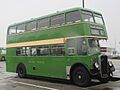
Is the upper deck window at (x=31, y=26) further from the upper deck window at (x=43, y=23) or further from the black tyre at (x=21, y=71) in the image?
the black tyre at (x=21, y=71)

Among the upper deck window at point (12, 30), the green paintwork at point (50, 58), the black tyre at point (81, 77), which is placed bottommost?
the black tyre at point (81, 77)

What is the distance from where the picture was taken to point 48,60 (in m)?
16.1

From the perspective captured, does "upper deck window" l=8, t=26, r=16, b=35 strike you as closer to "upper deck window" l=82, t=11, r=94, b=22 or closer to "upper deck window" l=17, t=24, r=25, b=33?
"upper deck window" l=17, t=24, r=25, b=33

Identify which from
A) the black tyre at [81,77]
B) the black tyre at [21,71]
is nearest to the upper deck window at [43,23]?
the black tyre at [21,71]

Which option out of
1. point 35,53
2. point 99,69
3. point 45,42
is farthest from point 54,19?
point 99,69

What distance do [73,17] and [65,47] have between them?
1622 mm

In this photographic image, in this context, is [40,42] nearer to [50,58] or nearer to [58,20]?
[50,58]

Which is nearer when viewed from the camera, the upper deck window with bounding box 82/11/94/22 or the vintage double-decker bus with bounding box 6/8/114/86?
the vintage double-decker bus with bounding box 6/8/114/86

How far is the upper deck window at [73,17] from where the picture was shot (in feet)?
46.9

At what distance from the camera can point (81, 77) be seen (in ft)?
45.0

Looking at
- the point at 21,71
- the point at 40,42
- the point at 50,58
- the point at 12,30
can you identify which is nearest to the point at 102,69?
the point at 50,58

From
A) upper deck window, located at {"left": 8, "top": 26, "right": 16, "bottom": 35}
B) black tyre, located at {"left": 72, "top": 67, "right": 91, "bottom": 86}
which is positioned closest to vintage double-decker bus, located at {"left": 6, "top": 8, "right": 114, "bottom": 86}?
black tyre, located at {"left": 72, "top": 67, "right": 91, "bottom": 86}

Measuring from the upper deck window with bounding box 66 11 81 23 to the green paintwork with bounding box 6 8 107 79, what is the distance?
0.26 metres

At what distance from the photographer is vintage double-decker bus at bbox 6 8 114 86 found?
13.7m
